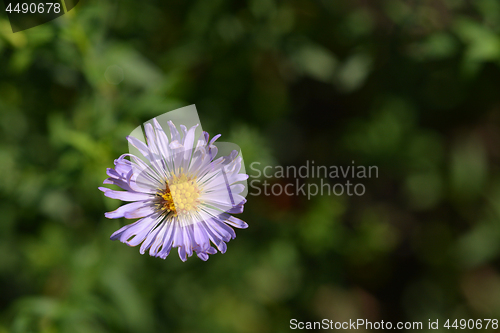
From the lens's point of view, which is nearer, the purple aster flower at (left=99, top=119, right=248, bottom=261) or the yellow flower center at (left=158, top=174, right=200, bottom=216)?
the purple aster flower at (left=99, top=119, right=248, bottom=261)

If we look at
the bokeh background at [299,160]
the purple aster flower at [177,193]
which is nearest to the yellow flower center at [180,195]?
the purple aster flower at [177,193]

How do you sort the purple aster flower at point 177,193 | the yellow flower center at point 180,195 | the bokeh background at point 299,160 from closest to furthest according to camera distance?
the purple aster flower at point 177,193 → the yellow flower center at point 180,195 → the bokeh background at point 299,160

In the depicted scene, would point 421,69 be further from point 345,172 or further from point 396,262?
point 396,262

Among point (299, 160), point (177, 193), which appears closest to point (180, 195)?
point (177, 193)

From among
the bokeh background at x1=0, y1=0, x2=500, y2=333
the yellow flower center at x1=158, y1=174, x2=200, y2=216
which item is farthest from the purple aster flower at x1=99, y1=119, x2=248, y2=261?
the bokeh background at x1=0, y1=0, x2=500, y2=333

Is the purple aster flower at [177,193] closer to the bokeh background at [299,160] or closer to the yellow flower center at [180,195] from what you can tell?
the yellow flower center at [180,195]

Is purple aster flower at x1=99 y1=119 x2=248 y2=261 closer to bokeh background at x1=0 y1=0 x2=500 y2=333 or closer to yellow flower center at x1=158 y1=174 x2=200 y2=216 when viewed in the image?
yellow flower center at x1=158 y1=174 x2=200 y2=216
